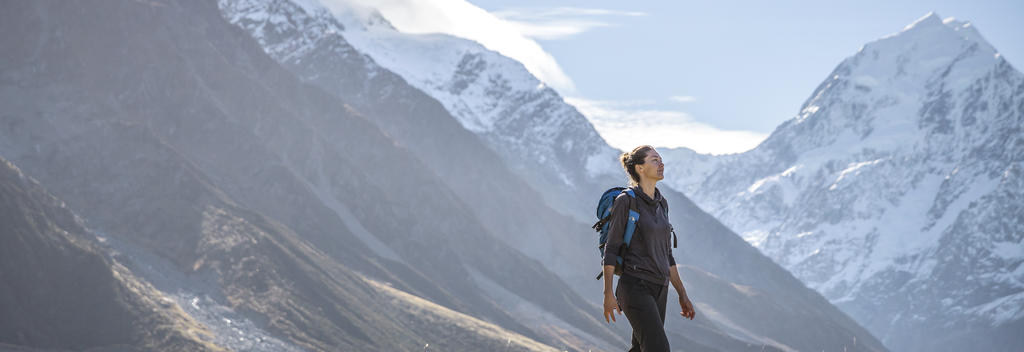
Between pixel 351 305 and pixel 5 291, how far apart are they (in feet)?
210

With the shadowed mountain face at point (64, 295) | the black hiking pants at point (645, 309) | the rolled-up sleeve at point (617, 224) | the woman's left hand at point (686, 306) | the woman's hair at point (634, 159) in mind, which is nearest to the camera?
the black hiking pants at point (645, 309)

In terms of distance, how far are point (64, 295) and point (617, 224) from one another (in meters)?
153

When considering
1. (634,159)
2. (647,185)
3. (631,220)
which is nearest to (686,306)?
(631,220)

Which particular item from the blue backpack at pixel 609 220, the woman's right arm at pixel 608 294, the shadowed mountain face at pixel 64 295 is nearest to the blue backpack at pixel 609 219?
the blue backpack at pixel 609 220

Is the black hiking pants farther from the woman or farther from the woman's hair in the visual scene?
the woman's hair

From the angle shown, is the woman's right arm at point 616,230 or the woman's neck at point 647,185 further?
the woman's neck at point 647,185

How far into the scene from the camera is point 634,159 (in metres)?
12.0

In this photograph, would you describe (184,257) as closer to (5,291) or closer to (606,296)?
(5,291)

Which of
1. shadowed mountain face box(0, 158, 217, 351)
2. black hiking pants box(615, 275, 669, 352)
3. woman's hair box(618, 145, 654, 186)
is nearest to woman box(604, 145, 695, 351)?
black hiking pants box(615, 275, 669, 352)

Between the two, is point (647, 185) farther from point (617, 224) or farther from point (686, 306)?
point (686, 306)

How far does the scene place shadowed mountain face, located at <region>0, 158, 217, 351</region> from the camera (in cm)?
13962

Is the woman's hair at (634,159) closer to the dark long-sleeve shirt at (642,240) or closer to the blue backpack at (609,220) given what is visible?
the blue backpack at (609,220)

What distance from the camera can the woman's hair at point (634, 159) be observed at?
11.9 meters

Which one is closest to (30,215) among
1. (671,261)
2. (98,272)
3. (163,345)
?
(98,272)
